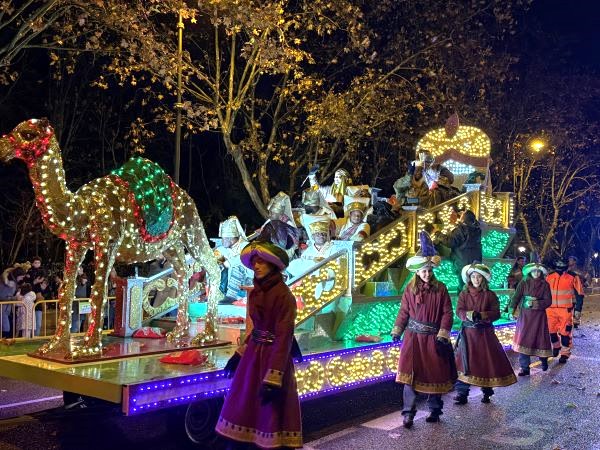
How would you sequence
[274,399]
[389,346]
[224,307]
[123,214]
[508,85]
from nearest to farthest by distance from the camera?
[274,399] < [123,214] < [389,346] < [224,307] < [508,85]

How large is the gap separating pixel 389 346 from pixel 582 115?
80.5 ft

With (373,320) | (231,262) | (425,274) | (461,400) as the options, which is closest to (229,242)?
(231,262)

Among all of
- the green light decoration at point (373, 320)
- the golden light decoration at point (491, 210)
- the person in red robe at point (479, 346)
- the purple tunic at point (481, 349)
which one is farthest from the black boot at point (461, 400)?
the golden light decoration at point (491, 210)

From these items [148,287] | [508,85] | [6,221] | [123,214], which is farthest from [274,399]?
[508,85]

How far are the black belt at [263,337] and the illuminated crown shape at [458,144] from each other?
9614mm

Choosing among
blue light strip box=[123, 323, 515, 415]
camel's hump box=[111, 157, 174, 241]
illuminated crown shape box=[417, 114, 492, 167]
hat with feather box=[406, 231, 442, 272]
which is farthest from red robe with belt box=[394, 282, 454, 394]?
illuminated crown shape box=[417, 114, 492, 167]

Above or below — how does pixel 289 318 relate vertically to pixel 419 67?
below

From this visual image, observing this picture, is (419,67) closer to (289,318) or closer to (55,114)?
(55,114)

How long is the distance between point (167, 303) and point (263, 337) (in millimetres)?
→ 4646

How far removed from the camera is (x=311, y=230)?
1084cm

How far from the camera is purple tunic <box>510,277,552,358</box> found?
12.0m

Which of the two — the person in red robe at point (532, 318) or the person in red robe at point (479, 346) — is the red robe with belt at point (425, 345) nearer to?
the person in red robe at point (479, 346)

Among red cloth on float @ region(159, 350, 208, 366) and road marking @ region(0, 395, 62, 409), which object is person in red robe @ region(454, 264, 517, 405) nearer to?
red cloth on float @ region(159, 350, 208, 366)

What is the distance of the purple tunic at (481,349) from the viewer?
939 cm
